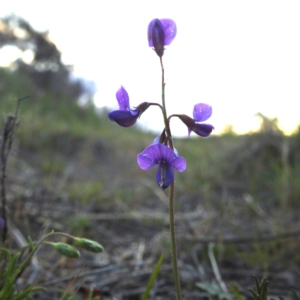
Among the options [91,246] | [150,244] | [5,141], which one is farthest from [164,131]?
[150,244]

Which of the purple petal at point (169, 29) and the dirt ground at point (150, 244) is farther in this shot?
the dirt ground at point (150, 244)

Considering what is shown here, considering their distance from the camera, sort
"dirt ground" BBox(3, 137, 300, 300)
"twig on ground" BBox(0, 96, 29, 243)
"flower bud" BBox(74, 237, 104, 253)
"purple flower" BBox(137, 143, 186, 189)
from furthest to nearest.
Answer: "dirt ground" BBox(3, 137, 300, 300), "twig on ground" BBox(0, 96, 29, 243), "flower bud" BBox(74, 237, 104, 253), "purple flower" BBox(137, 143, 186, 189)

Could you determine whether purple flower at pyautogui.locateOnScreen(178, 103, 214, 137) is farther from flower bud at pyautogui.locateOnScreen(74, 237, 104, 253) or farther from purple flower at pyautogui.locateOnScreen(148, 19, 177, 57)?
flower bud at pyautogui.locateOnScreen(74, 237, 104, 253)

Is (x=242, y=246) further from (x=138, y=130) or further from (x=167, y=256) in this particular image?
(x=138, y=130)

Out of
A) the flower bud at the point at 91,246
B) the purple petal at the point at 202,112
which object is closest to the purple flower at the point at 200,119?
the purple petal at the point at 202,112

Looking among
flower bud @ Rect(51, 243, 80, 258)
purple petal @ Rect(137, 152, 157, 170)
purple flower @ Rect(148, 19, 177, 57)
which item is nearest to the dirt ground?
flower bud @ Rect(51, 243, 80, 258)

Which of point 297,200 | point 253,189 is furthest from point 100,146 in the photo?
point 297,200

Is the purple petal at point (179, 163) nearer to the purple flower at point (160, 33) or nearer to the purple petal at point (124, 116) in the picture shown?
the purple petal at point (124, 116)
